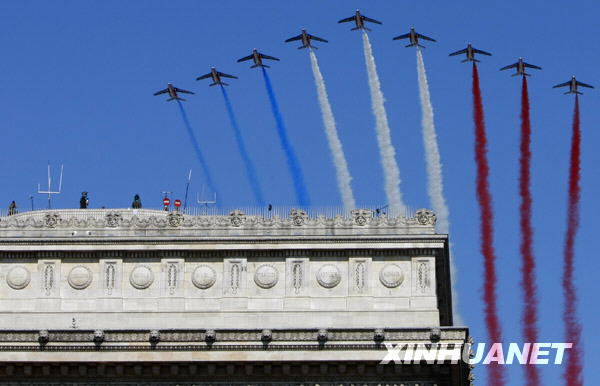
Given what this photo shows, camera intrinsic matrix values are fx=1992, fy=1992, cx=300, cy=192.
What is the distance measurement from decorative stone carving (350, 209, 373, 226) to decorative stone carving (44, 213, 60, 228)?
18.8 metres

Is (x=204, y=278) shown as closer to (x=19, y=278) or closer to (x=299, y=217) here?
(x=299, y=217)

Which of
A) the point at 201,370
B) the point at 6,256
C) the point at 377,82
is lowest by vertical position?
the point at 201,370

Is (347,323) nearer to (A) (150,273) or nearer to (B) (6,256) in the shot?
(A) (150,273)

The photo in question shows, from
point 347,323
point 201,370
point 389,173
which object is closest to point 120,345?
point 201,370

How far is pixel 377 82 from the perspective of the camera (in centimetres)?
14575

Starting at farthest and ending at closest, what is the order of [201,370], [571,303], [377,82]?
1. [377,82]
2. [571,303]
3. [201,370]

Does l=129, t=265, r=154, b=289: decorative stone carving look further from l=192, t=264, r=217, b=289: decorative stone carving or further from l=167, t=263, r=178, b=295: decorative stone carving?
l=192, t=264, r=217, b=289: decorative stone carving

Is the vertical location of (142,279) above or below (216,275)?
below

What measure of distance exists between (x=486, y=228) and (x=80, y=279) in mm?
29101

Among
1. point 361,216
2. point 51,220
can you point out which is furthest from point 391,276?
point 51,220

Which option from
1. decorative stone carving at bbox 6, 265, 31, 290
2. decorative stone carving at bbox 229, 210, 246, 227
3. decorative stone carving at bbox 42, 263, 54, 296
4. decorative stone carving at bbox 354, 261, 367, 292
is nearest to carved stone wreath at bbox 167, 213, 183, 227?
decorative stone carving at bbox 229, 210, 246, 227

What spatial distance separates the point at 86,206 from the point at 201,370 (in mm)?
19597

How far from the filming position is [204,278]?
4909 inches

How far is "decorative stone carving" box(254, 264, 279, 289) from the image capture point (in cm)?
12438
